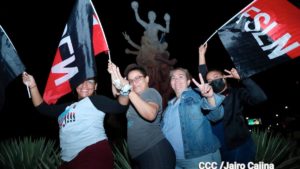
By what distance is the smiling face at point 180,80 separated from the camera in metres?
3.07

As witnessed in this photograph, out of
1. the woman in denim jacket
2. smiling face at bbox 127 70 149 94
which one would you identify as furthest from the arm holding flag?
the woman in denim jacket

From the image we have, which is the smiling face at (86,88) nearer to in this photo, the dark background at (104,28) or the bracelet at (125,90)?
the bracelet at (125,90)

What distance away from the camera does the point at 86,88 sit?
3039 millimetres

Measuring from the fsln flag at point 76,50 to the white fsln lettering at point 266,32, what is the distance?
1.62 m

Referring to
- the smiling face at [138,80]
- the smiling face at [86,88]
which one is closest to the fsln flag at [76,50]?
the smiling face at [86,88]

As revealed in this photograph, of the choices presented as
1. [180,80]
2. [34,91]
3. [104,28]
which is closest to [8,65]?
[34,91]

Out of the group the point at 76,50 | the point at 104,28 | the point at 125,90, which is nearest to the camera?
the point at 125,90

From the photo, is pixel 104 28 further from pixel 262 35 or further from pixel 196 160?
pixel 196 160

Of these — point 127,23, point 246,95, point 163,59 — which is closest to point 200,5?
point 127,23

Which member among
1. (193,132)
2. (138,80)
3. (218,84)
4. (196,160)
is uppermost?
(138,80)

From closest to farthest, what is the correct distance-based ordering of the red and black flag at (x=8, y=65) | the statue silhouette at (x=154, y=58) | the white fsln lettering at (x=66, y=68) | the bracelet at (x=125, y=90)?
1. the bracelet at (x=125, y=90)
2. the white fsln lettering at (x=66, y=68)
3. the red and black flag at (x=8, y=65)
4. the statue silhouette at (x=154, y=58)

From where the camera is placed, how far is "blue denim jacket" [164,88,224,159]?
2781mm

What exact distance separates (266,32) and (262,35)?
0.06m

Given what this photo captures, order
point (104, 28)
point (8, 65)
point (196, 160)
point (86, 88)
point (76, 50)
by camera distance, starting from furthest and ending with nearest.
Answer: point (104, 28) → point (8, 65) → point (76, 50) → point (86, 88) → point (196, 160)
